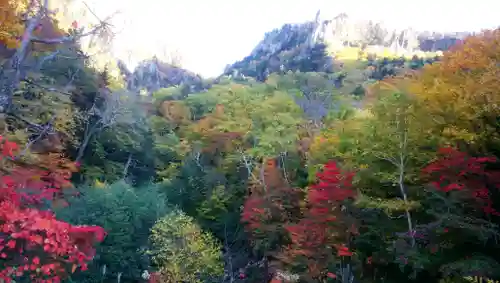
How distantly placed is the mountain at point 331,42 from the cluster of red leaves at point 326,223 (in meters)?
67.5

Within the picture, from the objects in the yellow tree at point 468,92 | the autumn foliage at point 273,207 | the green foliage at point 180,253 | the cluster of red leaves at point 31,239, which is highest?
the yellow tree at point 468,92

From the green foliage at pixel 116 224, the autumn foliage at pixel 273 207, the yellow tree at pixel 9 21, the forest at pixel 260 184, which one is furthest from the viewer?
the autumn foliage at pixel 273 207

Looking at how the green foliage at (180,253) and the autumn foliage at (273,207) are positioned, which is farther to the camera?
the autumn foliage at (273,207)

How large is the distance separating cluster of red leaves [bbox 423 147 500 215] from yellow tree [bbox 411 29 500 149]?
76 cm

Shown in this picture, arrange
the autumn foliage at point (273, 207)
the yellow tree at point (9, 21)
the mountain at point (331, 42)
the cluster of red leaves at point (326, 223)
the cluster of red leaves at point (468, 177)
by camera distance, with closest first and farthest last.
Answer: the yellow tree at point (9, 21) < the cluster of red leaves at point (468, 177) < the cluster of red leaves at point (326, 223) < the autumn foliage at point (273, 207) < the mountain at point (331, 42)

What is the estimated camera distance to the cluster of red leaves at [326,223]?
559 inches

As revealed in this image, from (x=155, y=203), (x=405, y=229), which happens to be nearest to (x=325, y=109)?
(x=155, y=203)

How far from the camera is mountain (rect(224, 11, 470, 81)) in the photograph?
8481 cm

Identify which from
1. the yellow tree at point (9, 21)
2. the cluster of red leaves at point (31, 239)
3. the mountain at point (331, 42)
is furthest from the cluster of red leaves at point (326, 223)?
the mountain at point (331, 42)

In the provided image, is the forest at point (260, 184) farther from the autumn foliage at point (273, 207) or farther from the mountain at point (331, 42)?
the mountain at point (331, 42)

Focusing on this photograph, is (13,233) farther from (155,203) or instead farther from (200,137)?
(200,137)

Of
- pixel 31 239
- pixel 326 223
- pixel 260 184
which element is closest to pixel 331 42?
pixel 260 184

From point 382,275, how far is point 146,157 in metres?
22.7

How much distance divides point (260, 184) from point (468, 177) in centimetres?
1106
